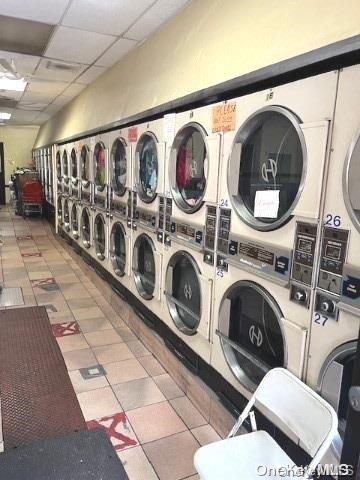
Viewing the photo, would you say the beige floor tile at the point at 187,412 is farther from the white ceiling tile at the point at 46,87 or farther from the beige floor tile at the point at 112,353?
the white ceiling tile at the point at 46,87

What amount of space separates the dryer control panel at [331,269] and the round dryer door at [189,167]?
1057 mm

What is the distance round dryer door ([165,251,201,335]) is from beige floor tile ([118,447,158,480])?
0.84m

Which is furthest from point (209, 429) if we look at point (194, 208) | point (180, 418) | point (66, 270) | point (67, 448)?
point (66, 270)

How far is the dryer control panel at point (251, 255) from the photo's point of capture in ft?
5.80

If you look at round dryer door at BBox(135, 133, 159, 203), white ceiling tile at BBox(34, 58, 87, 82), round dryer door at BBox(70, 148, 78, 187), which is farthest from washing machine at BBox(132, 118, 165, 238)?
round dryer door at BBox(70, 148, 78, 187)

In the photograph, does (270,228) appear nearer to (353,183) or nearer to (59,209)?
(353,183)

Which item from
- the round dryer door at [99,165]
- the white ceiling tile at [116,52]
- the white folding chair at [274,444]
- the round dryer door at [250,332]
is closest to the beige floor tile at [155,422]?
the round dryer door at [250,332]

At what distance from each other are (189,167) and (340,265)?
153 centimetres

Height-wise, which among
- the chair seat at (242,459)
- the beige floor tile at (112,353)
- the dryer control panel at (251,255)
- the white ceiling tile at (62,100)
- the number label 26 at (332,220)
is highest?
the white ceiling tile at (62,100)

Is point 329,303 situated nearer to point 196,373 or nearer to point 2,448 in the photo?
point 196,373

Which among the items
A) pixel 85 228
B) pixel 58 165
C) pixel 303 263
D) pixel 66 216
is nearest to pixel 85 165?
Result: pixel 85 228

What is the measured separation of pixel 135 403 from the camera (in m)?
2.58

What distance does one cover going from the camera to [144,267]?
12.3 ft

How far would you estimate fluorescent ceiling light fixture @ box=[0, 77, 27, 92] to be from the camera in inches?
212
